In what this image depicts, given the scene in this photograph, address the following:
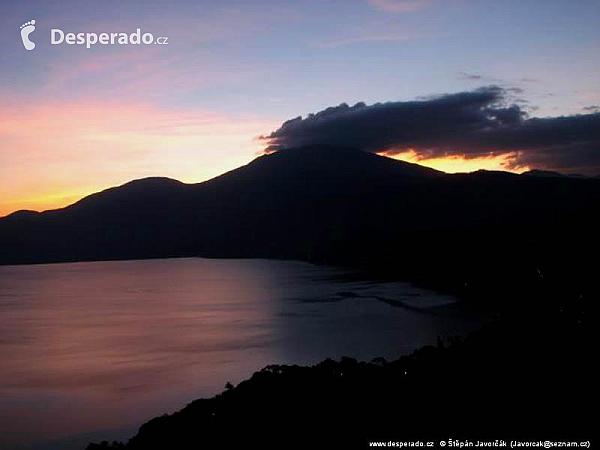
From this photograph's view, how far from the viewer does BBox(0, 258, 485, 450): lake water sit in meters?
24.4

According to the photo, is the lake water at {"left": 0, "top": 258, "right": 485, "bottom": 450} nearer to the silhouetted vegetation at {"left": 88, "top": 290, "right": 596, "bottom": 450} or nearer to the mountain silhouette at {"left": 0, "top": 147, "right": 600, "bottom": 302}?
the silhouetted vegetation at {"left": 88, "top": 290, "right": 596, "bottom": 450}

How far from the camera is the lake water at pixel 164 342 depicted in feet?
80.1

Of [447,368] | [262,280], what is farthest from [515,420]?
[262,280]

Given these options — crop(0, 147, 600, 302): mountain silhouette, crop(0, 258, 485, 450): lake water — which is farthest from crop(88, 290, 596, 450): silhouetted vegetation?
Result: crop(0, 147, 600, 302): mountain silhouette

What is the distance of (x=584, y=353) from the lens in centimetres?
1566

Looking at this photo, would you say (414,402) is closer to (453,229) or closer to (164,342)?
(164,342)

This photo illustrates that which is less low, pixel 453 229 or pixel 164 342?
pixel 453 229

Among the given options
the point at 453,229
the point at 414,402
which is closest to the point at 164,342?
the point at 414,402

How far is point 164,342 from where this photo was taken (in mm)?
42625

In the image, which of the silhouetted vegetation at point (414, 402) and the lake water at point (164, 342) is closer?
the silhouetted vegetation at point (414, 402)

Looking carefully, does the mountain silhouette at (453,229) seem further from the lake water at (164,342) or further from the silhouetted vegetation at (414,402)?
the silhouetted vegetation at (414,402)

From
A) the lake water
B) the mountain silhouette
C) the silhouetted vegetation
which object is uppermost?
the mountain silhouette

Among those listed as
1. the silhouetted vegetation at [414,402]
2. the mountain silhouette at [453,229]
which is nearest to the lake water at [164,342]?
the silhouetted vegetation at [414,402]

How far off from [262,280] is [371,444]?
8593cm
